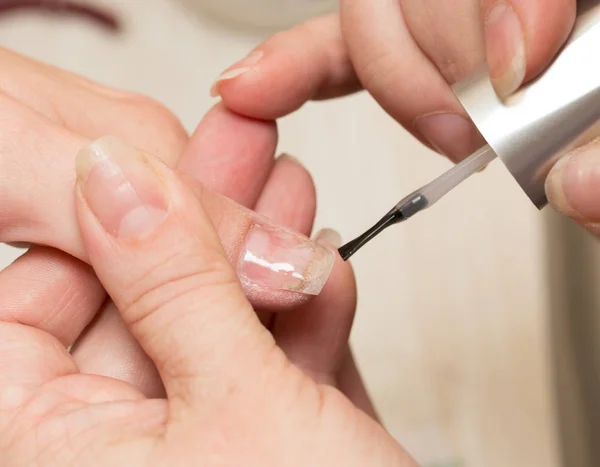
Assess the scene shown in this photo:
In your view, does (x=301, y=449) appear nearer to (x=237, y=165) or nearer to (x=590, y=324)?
(x=237, y=165)

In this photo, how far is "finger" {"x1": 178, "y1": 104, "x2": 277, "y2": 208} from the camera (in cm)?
50

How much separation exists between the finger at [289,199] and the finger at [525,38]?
20cm

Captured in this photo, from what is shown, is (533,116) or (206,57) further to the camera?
(206,57)

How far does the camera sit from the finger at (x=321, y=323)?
49 cm

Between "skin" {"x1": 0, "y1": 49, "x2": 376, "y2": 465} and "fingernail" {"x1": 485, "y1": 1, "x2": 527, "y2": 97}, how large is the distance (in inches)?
6.6

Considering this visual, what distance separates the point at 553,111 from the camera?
343 mm

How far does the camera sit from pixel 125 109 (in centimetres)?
55

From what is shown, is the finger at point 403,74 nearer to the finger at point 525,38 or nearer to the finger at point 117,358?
the finger at point 525,38

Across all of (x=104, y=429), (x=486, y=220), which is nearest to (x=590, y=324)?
(x=486, y=220)

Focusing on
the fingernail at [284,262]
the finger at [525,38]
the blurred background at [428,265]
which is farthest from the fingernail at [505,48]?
the blurred background at [428,265]

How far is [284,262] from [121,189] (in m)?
0.11

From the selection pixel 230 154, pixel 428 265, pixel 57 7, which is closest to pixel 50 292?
pixel 230 154

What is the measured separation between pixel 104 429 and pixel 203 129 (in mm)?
254

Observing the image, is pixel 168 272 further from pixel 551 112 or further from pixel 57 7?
pixel 57 7
